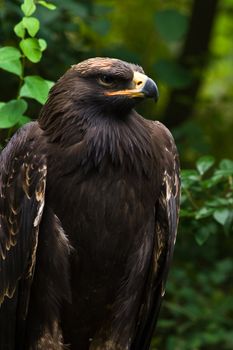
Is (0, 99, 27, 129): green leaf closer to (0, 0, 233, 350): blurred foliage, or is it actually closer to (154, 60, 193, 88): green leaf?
(0, 0, 233, 350): blurred foliage

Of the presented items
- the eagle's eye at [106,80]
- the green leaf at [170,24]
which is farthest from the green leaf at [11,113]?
the green leaf at [170,24]

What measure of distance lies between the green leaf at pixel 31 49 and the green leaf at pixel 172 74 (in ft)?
8.65

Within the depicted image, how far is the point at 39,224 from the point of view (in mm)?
5832

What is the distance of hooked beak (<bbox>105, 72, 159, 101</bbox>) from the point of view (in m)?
5.72

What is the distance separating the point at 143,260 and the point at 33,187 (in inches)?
28.4

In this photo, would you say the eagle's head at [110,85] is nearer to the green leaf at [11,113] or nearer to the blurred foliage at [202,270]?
the green leaf at [11,113]

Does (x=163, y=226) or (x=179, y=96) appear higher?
(x=163, y=226)

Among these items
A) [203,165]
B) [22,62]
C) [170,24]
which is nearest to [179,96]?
[170,24]

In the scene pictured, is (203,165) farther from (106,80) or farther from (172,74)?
(172,74)

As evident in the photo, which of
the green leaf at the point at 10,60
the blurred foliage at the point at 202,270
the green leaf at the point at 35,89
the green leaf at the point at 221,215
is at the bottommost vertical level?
the blurred foliage at the point at 202,270

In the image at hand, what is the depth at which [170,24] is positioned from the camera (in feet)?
28.0

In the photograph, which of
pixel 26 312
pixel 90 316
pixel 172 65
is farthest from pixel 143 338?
pixel 172 65

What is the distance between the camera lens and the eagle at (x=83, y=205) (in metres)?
5.80

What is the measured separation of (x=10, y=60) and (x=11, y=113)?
0.97 ft
